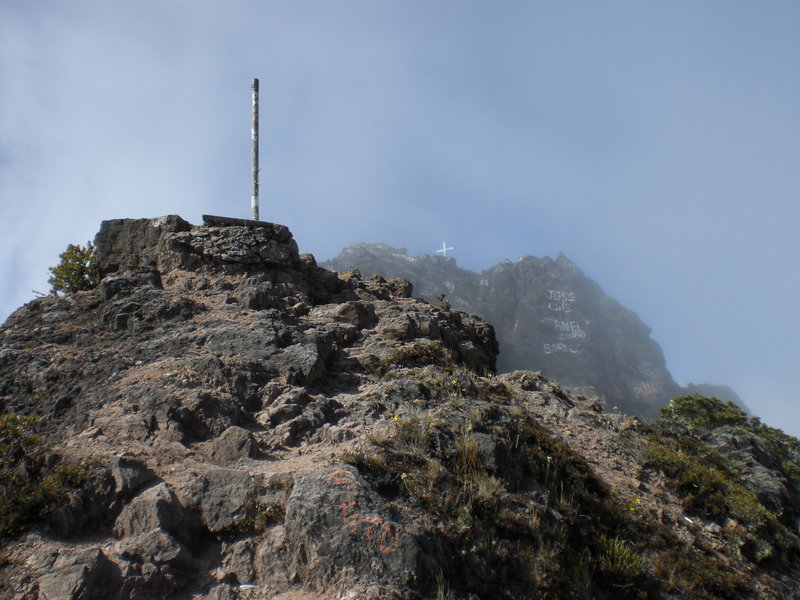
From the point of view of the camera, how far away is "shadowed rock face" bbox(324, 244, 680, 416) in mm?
115688

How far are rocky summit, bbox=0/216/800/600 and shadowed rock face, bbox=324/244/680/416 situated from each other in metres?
98.0

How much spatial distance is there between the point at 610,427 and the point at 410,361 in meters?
3.88

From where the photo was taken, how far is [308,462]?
721 cm

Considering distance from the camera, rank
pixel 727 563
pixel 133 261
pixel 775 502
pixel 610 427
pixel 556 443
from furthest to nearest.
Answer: pixel 133 261, pixel 610 427, pixel 775 502, pixel 556 443, pixel 727 563

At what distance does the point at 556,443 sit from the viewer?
8.80m

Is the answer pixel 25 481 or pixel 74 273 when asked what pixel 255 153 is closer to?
pixel 74 273

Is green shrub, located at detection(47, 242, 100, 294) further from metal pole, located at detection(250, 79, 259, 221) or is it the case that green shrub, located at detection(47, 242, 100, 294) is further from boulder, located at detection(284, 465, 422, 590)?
boulder, located at detection(284, 465, 422, 590)

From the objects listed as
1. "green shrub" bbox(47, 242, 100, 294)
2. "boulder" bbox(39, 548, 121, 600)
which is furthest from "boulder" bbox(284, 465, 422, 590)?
"green shrub" bbox(47, 242, 100, 294)

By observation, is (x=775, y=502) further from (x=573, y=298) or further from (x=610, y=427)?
(x=573, y=298)

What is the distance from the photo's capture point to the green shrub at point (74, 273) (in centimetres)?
1252

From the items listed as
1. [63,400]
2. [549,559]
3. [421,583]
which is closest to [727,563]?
[549,559]

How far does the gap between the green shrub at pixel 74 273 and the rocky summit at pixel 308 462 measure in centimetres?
22

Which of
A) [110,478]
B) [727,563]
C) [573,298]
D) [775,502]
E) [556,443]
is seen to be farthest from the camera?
[573,298]

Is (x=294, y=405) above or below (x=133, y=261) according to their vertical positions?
below
